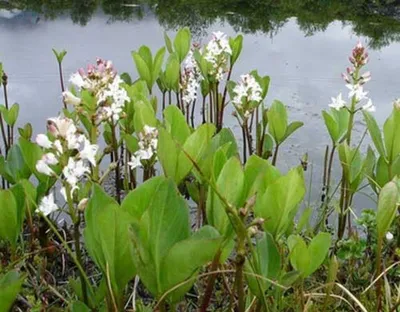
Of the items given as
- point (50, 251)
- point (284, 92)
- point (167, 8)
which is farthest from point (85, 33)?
point (50, 251)

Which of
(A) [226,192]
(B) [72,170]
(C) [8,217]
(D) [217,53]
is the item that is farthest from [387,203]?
(D) [217,53]

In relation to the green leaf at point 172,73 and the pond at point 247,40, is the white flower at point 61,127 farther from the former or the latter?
the pond at point 247,40

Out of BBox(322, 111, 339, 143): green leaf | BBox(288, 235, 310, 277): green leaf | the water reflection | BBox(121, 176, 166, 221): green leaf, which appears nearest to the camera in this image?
BBox(121, 176, 166, 221): green leaf

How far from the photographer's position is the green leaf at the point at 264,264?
0.87m

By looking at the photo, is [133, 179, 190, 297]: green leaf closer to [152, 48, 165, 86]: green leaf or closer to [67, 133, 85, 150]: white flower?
[67, 133, 85, 150]: white flower

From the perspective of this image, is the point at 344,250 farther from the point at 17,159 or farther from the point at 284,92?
the point at 284,92

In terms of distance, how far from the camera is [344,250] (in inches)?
51.3

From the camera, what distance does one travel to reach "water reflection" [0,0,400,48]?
3336mm

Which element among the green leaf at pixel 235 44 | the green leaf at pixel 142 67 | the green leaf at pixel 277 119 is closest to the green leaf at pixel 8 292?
the green leaf at pixel 277 119

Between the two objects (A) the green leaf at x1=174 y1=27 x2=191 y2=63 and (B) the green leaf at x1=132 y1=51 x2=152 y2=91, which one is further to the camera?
(A) the green leaf at x1=174 y1=27 x2=191 y2=63

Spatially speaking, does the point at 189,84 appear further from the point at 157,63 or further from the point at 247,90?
the point at 247,90

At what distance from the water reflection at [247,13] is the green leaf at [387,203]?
2.29 metres

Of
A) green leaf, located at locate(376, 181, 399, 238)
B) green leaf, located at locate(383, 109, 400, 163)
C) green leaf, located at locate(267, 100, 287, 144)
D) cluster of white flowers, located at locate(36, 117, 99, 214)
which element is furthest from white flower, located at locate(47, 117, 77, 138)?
green leaf, located at locate(267, 100, 287, 144)

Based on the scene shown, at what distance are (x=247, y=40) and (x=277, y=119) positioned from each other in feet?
5.19
